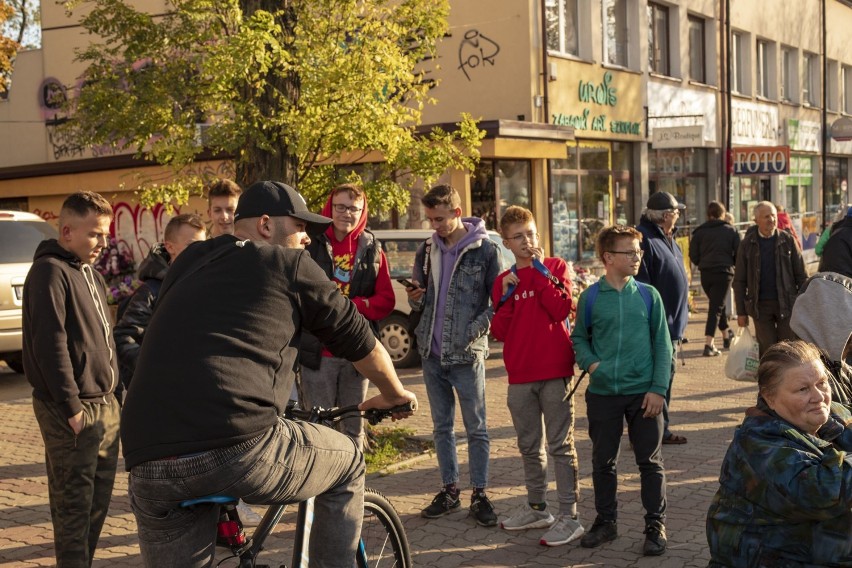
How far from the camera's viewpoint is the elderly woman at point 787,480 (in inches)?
137

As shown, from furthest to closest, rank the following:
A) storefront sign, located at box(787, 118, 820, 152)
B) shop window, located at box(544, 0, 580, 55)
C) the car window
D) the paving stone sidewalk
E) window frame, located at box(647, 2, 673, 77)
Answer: storefront sign, located at box(787, 118, 820, 152)
window frame, located at box(647, 2, 673, 77)
shop window, located at box(544, 0, 580, 55)
the car window
the paving stone sidewalk

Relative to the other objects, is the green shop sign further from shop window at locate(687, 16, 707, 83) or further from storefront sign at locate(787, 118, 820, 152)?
storefront sign at locate(787, 118, 820, 152)

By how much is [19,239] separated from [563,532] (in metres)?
9.46

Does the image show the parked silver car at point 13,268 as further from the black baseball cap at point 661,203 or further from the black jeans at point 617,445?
the black jeans at point 617,445

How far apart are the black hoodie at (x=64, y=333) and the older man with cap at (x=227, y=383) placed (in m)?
1.39

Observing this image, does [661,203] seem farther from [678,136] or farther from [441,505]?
[678,136]

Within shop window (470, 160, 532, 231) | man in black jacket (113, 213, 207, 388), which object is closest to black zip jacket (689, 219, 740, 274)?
shop window (470, 160, 532, 231)

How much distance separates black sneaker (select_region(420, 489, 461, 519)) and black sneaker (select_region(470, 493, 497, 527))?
206 mm

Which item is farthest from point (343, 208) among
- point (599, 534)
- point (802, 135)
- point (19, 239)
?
point (802, 135)

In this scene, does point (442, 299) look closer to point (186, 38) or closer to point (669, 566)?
point (669, 566)

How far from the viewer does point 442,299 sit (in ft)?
21.7

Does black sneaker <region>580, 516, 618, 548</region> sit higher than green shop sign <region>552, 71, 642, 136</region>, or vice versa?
green shop sign <region>552, 71, 642, 136</region>

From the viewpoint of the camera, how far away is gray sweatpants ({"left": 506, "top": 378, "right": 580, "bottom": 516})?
239 inches

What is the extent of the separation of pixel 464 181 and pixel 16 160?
44.1 feet
